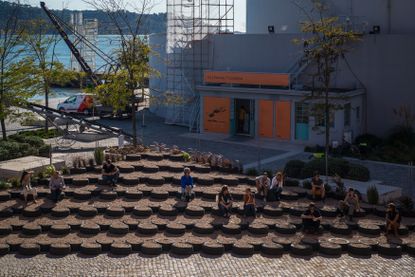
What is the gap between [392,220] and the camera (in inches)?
787

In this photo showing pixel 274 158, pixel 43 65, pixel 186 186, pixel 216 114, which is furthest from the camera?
pixel 216 114

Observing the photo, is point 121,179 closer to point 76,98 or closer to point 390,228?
point 390,228

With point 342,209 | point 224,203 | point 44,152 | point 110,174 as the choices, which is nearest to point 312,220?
point 342,209

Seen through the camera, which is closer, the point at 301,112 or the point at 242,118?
the point at 301,112

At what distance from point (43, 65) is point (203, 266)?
75.4ft

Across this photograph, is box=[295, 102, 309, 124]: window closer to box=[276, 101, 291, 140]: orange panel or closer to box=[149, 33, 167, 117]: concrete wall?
box=[276, 101, 291, 140]: orange panel

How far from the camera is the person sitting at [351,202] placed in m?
21.2

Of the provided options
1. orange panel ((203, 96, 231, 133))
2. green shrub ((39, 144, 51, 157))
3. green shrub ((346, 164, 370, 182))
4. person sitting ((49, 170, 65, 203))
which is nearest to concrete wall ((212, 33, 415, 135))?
orange panel ((203, 96, 231, 133))

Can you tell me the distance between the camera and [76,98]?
159ft

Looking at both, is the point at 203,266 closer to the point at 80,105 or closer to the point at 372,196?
the point at 372,196

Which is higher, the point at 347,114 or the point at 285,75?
the point at 285,75

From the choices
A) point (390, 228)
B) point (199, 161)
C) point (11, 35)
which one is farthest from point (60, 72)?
point (390, 228)

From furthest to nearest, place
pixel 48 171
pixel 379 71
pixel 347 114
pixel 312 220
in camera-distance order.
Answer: pixel 379 71
pixel 347 114
pixel 48 171
pixel 312 220

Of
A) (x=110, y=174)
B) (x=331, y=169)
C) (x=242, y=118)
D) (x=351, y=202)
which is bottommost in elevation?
(x=351, y=202)
